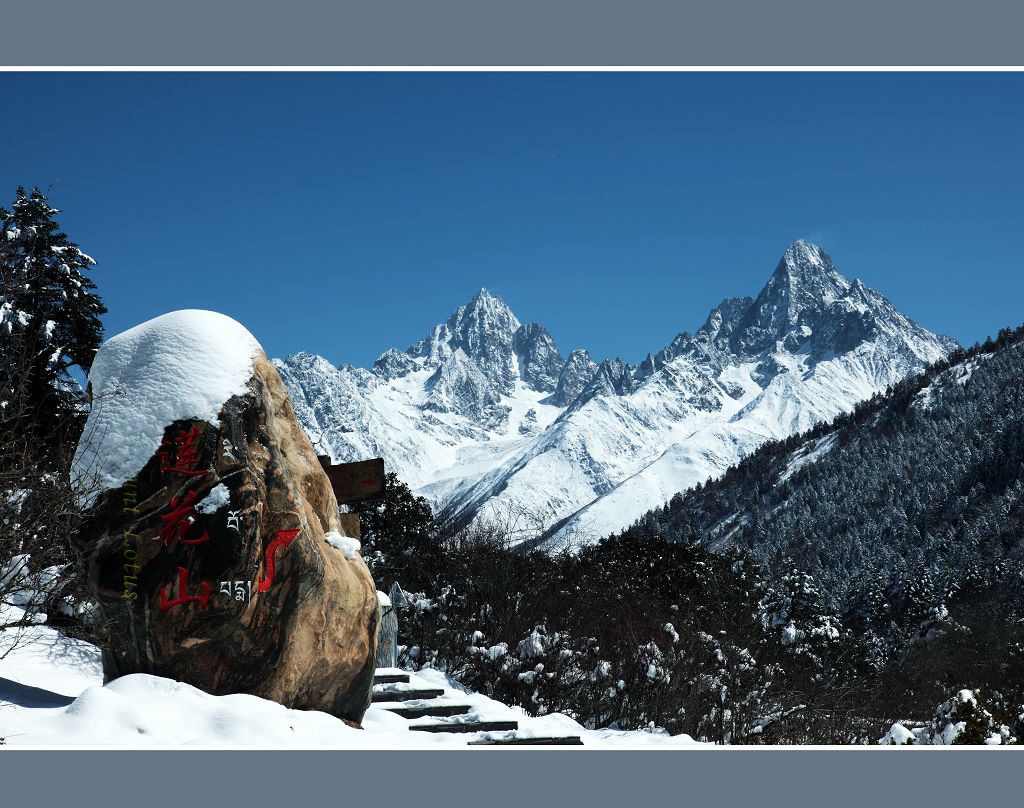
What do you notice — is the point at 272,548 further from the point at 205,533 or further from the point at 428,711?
the point at 428,711

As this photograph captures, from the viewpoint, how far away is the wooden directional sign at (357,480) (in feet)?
37.0

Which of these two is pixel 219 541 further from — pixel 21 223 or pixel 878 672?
pixel 878 672

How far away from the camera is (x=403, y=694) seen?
35.0ft

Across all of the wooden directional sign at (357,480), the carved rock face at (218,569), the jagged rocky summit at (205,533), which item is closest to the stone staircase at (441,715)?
the jagged rocky summit at (205,533)

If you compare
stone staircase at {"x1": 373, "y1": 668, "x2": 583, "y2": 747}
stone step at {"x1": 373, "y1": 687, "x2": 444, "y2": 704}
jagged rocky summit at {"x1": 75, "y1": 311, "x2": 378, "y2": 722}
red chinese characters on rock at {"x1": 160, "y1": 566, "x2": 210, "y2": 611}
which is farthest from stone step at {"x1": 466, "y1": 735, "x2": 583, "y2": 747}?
red chinese characters on rock at {"x1": 160, "y1": 566, "x2": 210, "y2": 611}

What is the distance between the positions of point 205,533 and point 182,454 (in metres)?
0.71

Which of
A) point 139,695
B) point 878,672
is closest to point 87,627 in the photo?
point 139,695

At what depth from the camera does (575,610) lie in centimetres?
2105

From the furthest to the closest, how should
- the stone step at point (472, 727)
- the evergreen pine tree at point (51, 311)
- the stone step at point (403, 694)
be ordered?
the evergreen pine tree at point (51, 311) → the stone step at point (403, 694) → the stone step at point (472, 727)

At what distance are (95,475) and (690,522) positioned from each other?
155 m

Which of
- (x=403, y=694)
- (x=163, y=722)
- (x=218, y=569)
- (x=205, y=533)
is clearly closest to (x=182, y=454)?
(x=205, y=533)

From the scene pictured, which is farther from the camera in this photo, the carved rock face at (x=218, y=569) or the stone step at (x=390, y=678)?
the stone step at (x=390, y=678)

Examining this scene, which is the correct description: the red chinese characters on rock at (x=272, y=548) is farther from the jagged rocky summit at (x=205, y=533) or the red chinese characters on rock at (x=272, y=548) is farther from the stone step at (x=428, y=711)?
the stone step at (x=428, y=711)

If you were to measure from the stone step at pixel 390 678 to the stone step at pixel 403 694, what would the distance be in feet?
1.73
